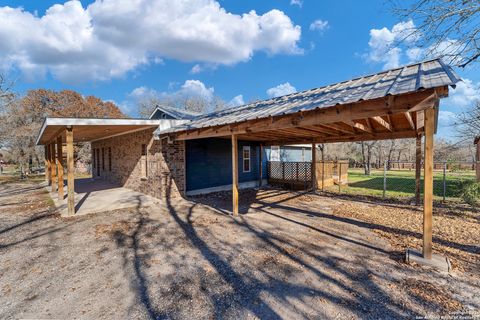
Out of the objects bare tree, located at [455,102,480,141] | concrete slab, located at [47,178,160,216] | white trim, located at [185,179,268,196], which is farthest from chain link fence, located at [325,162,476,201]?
concrete slab, located at [47,178,160,216]

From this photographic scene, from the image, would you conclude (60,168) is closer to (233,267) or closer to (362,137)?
(233,267)

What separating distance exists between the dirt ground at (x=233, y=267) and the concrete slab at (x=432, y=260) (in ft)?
0.37

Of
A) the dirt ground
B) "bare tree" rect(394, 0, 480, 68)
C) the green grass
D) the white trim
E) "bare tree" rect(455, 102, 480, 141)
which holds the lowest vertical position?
the green grass

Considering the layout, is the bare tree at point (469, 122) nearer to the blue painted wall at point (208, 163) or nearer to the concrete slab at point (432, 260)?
the concrete slab at point (432, 260)

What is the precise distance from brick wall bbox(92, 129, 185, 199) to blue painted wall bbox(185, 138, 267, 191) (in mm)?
433

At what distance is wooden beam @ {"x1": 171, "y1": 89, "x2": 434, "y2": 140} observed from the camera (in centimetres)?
307

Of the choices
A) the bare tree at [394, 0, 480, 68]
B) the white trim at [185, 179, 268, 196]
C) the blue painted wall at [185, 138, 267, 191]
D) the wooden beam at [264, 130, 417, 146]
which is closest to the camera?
the bare tree at [394, 0, 480, 68]

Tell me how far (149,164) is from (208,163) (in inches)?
92.7

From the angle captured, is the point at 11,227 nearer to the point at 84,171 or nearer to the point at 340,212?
the point at 340,212

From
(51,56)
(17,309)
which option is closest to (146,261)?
(17,309)

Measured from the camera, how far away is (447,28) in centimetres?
472

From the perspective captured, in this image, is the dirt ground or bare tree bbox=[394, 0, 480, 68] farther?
bare tree bbox=[394, 0, 480, 68]

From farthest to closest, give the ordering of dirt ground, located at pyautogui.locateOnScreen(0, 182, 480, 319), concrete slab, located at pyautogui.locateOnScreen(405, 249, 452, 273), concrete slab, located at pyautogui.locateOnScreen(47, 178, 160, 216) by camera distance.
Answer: concrete slab, located at pyautogui.locateOnScreen(47, 178, 160, 216) < concrete slab, located at pyautogui.locateOnScreen(405, 249, 452, 273) < dirt ground, located at pyautogui.locateOnScreen(0, 182, 480, 319)

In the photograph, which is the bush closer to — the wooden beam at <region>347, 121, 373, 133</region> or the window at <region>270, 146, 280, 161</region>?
the wooden beam at <region>347, 121, 373, 133</region>
